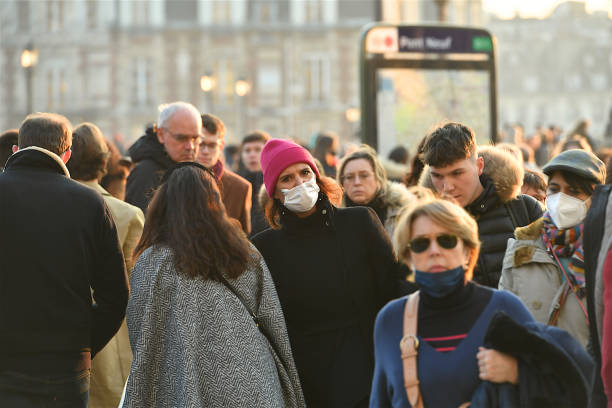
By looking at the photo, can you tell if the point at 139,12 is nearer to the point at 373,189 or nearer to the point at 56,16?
the point at 56,16

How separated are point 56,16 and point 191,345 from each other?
56.6m

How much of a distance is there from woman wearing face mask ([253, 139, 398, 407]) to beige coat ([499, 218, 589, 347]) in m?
0.70

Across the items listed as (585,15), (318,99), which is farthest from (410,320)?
A: (585,15)

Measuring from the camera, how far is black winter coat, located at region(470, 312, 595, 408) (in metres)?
3.45

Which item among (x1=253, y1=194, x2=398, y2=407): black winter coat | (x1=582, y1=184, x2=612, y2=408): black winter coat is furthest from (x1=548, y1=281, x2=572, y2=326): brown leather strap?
(x1=253, y1=194, x2=398, y2=407): black winter coat

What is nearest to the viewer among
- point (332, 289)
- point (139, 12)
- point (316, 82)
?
point (332, 289)

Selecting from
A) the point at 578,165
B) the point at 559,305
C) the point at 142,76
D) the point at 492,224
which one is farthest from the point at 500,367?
the point at 142,76

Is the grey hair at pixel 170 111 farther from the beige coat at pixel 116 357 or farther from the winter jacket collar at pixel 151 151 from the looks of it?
the beige coat at pixel 116 357

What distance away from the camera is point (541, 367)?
137 inches

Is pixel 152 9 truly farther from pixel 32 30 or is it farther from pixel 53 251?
pixel 53 251

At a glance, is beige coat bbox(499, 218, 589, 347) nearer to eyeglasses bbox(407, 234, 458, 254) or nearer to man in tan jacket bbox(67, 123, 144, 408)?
eyeglasses bbox(407, 234, 458, 254)

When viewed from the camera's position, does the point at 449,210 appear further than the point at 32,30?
No

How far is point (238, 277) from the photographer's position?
481 centimetres

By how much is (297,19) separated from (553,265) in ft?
177
